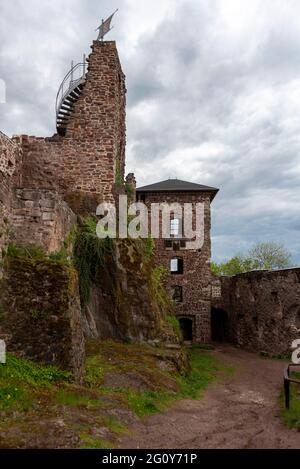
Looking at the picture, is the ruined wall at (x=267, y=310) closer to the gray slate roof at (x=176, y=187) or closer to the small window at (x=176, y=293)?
the small window at (x=176, y=293)

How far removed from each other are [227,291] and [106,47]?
18103 mm

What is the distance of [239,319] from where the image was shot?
26984 mm

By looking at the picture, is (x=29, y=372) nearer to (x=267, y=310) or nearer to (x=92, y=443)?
(x=92, y=443)

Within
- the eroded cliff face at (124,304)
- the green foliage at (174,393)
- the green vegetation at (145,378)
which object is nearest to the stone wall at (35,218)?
the green vegetation at (145,378)

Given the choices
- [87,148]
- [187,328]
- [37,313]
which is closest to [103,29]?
[87,148]

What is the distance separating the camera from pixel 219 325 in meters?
31.6

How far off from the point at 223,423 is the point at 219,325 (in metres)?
22.4

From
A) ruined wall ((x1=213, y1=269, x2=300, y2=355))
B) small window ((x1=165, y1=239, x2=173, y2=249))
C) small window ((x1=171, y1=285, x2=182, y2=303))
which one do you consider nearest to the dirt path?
ruined wall ((x1=213, y1=269, x2=300, y2=355))

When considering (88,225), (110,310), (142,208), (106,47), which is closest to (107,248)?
(88,225)

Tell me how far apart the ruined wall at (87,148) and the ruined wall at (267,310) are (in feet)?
36.7

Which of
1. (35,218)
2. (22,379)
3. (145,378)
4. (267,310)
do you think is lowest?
(145,378)

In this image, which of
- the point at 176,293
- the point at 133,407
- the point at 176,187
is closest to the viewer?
the point at 133,407

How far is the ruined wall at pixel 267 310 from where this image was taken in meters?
22.5
